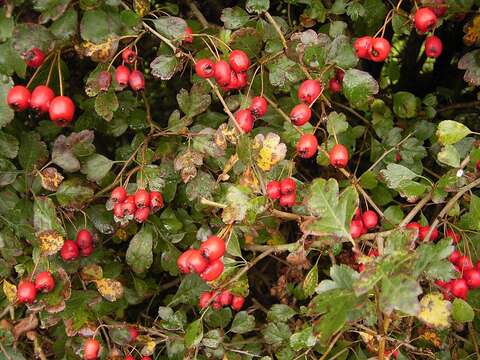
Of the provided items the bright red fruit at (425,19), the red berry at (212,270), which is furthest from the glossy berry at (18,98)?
the bright red fruit at (425,19)

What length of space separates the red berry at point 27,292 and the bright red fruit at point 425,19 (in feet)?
4.64

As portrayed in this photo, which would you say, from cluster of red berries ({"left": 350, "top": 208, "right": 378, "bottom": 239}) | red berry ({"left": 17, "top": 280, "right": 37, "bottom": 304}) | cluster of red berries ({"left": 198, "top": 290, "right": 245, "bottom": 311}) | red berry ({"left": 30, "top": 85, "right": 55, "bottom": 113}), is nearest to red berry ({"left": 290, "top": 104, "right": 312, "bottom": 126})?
cluster of red berries ({"left": 350, "top": 208, "right": 378, "bottom": 239})

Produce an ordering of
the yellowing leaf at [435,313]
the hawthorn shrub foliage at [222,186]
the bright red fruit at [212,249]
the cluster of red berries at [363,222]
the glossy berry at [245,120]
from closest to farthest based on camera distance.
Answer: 1. the yellowing leaf at [435,313]
2. the bright red fruit at [212,249]
3. the hawthorn shrub foliage at [222,186]
4. the glossy berry at [245,120]
5. the cluster of red berries at [363,222]

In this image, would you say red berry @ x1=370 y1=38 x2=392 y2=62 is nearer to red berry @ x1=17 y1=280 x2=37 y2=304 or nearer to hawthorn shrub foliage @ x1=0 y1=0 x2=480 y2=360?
hawthorn shrub foliage @ x1=0 y1=0 x2=480 y2=360

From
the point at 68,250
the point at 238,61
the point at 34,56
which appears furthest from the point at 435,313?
the point at 34,56

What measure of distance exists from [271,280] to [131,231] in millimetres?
807

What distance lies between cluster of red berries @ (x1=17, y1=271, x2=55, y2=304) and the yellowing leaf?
109 centimetres

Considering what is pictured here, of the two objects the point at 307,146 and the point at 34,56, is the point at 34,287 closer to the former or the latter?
the point at 34,56

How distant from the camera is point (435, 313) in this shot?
4.23 feet

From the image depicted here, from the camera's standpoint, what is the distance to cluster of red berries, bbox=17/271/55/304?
167 centimetres

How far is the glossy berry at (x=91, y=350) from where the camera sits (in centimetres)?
173

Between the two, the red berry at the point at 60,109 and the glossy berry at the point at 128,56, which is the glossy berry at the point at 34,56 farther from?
the glossy berry at the point at 128,56

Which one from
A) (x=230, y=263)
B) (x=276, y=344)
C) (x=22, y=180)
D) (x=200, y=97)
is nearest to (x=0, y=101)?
(x=22, y=180)

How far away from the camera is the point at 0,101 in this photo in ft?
5.50
